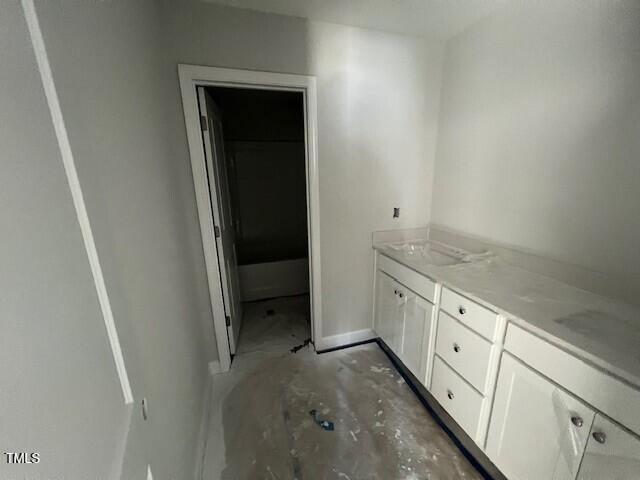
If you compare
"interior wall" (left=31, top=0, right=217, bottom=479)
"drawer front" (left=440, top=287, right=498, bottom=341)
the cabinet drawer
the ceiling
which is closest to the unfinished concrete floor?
the cabinet drawer

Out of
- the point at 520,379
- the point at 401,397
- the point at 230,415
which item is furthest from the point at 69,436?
the point at 401,397

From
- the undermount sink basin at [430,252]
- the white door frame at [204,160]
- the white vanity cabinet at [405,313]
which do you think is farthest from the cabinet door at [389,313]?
the white door frame at [204,160]

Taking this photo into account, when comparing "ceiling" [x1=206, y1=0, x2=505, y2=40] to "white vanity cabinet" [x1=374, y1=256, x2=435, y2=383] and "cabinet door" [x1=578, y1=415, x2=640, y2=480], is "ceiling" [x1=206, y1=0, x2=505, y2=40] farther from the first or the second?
"cabinet door" [x1=578, y1=415, x2=640, y2=480]

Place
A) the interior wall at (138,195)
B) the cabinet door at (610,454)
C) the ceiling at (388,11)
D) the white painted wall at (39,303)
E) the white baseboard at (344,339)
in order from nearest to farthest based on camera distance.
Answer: the white painted wall at (39,303) → the interior wall at (138,195) → the cabinet door at (610,454) → the ceiling at (388,11) → the white baseboard at (344,339)

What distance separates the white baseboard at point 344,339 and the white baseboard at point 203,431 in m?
0.83

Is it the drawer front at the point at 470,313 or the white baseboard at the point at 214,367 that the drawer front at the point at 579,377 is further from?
the white baseboard at the point at 214,367

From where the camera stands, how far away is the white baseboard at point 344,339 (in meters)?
2.13

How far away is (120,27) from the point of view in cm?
84

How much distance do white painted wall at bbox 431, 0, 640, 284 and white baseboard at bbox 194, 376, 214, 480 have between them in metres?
2.08

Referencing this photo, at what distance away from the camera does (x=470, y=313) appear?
49.0 inches

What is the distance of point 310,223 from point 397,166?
0.82 meters

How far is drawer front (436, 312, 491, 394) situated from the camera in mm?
1201

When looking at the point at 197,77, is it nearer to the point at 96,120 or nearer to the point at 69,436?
the point at 96,120

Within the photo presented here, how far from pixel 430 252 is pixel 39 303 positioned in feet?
6.68
